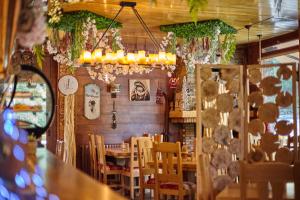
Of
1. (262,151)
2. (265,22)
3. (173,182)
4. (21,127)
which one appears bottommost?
(173,182)

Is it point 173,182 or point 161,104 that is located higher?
point 161,104

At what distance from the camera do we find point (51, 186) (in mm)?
1714

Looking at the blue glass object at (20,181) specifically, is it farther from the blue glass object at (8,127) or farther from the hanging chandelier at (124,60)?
the hanging chandelier at (124,60)

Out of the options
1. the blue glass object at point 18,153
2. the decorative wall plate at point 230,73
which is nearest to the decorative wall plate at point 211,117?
the decorative wall plate at point 230,73

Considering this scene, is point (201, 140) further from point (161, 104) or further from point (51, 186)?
point (161, 104)

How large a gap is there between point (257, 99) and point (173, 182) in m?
1.98

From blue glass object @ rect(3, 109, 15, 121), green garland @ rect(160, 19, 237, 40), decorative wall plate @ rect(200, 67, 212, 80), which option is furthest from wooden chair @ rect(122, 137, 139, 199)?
blue glass object @ rect(3, 109, 15, 121)

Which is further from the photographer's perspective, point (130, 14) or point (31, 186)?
point (130, 14)

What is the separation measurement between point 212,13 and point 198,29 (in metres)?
0.85

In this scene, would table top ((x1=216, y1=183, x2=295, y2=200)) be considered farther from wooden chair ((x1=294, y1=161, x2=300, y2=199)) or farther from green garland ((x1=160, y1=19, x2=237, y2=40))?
green garland ((x1=160, y1=19, x2=237, y2=40))

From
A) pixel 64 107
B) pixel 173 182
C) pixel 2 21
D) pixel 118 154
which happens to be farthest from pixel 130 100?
pixel 2 21

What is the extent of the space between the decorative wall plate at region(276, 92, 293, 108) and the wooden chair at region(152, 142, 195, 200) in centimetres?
165

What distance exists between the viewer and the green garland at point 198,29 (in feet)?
26.9

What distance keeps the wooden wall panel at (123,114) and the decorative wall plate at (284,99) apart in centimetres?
574
